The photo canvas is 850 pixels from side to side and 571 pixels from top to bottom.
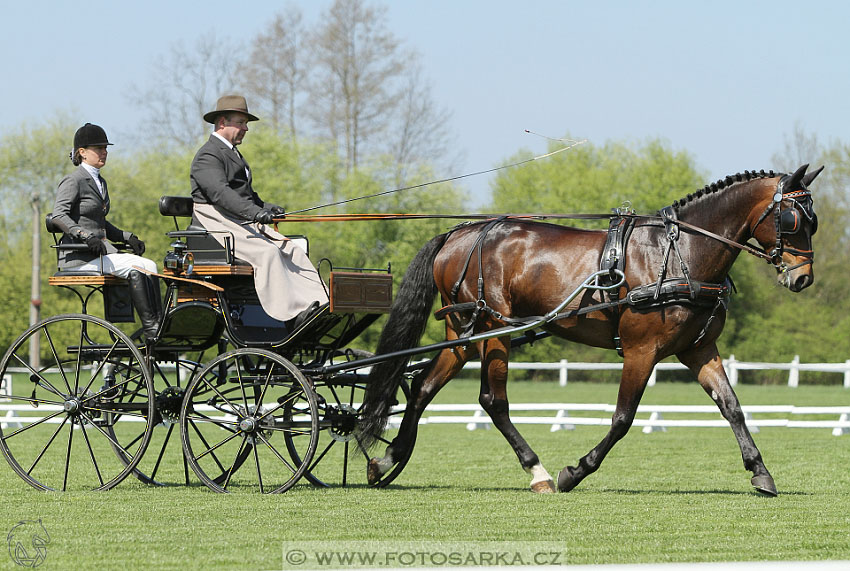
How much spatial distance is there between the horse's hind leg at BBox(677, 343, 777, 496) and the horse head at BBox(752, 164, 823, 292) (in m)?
0.69

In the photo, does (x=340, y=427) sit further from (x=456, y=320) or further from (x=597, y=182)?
(x=597, y=182)

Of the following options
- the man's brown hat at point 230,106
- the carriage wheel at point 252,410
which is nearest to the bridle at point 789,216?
the carriage wheel at point 252,410

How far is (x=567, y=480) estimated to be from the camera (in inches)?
307

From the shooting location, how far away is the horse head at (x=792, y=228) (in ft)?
24.1

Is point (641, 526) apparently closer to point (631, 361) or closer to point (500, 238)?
point (631, 361)

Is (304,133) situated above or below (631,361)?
above

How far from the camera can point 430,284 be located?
8539mm

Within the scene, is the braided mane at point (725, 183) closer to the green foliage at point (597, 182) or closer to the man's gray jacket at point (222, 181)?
the man's gray jacket at point (222, 181)

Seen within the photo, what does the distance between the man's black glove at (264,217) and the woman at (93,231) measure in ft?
3.11

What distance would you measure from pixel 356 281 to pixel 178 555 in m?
3.05

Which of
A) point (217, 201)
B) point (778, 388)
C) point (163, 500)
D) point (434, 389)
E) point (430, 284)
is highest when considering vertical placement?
point (217, 201)

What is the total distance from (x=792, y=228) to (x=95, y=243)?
4639 millimetres

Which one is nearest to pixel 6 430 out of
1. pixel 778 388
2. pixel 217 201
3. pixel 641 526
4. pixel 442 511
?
pixel 217 201

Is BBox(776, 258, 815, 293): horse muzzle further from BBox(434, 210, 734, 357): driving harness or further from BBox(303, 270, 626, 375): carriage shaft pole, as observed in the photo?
BBox(303, 270, 626, 375): carriage shaft pole
